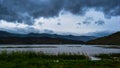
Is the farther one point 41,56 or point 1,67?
point 41,56

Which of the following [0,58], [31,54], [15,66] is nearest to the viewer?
[15,66]

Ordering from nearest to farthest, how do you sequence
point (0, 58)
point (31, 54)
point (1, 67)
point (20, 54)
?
point (1, 67), point (0, 58), point (20, 54), point (31, 54)

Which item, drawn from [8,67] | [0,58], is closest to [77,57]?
[0,58]

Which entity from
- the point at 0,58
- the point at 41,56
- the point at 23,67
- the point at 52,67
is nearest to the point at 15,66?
the point at 23,67

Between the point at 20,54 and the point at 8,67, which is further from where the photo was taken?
the point at 20,54

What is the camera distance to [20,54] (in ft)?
168

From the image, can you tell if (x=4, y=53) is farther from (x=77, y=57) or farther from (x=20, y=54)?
(x=77, y=57)

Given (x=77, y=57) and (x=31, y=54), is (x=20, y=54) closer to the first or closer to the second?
(x=31, y=54)

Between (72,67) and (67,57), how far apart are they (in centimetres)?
2120

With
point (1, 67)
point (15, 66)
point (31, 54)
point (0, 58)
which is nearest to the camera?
point (1, 67)

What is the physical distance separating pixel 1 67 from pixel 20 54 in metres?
19.4

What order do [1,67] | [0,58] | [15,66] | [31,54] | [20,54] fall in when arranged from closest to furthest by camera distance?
[1,67] < [15,66] < [0,58] < [20,54] < [31,54]

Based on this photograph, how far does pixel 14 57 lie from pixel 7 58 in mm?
1597

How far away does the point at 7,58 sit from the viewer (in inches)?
1884
